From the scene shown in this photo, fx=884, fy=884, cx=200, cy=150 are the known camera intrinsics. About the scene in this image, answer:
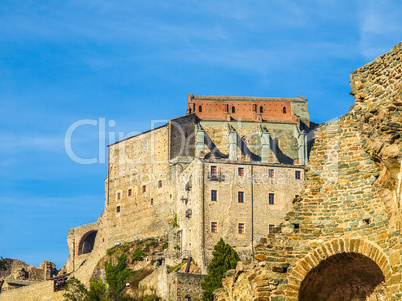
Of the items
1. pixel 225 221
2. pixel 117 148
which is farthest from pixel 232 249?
Result: pixel 117 148

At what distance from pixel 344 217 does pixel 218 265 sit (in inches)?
2160

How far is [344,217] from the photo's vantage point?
14.8 meters

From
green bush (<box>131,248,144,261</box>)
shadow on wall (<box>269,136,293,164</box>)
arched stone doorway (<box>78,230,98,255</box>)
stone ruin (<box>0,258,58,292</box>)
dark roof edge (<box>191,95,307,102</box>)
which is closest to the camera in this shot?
green bush (<box>131,248,144,261</box>)

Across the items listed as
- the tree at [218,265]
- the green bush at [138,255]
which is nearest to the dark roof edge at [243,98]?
the green bush at [138,255]

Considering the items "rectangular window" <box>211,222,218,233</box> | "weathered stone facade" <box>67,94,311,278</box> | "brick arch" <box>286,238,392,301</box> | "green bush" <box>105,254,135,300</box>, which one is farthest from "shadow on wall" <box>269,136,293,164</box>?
"brick arch" <box>286,238,392,301</box>

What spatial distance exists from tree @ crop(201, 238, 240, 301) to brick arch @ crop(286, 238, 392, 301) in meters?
49.6

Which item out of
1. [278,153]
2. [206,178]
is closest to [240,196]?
[206,178]

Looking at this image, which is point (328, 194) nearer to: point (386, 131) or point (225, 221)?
point (386, 131)

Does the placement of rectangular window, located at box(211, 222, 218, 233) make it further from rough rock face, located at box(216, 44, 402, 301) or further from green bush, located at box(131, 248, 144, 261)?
rough rock face, located at box(216, 44, 402, 301)

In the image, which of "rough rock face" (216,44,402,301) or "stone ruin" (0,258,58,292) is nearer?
"rough rock face" (216,44,402,301)

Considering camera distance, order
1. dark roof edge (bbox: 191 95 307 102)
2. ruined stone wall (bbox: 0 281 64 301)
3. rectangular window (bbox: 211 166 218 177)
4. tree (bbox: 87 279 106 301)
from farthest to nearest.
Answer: dark roof edge (bbox: 191 95 307 102), ruined stone wall (bbox: 0 281 64 301), rectangular window (bbox: 211 166 218 177), tree (bbox: 87 279 106 301)

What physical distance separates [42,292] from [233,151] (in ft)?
78.4

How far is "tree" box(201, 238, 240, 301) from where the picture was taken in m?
66.0

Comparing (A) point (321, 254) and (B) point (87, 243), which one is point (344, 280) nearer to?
(A) point (321, 254)
